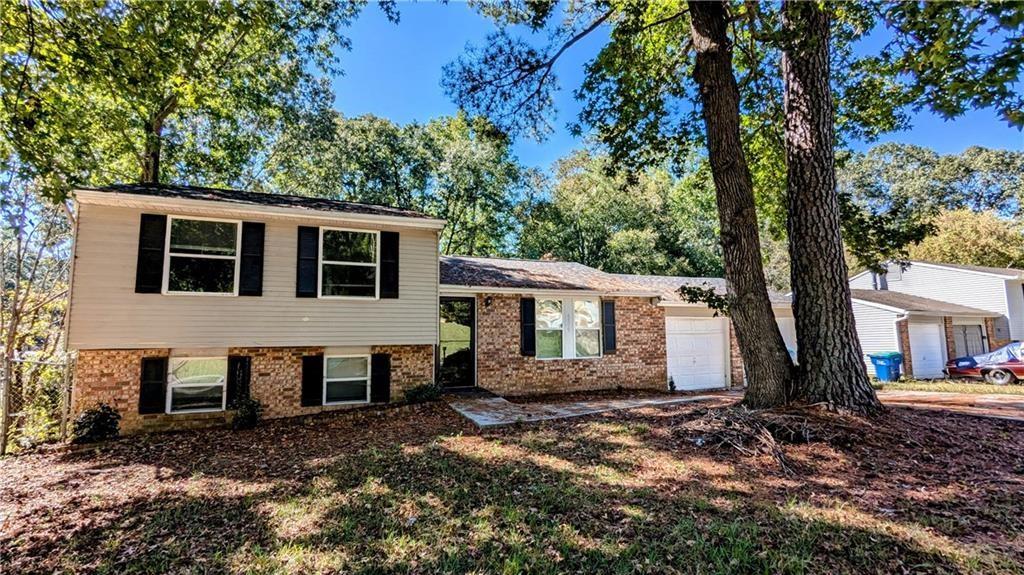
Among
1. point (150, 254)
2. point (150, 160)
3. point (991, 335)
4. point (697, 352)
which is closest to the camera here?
point (150, 254)

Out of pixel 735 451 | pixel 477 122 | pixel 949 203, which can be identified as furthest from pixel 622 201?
pixel 949 203

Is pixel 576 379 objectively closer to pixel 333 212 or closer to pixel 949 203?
pixel 333 212

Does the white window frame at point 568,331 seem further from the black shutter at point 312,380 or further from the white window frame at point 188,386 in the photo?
the white window frame at point 188,386

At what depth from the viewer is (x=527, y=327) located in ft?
35.3

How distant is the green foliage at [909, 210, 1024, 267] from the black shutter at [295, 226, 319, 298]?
31.0 meters

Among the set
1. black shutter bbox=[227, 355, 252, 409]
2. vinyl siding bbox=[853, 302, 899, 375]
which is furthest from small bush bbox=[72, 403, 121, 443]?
vinyl siding bbox=[853, 302, 899, 375]

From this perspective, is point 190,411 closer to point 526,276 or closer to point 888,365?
point 526,276

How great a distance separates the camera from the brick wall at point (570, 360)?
10.5 meters

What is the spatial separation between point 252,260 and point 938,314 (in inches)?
916

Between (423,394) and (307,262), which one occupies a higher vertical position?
(307,262)

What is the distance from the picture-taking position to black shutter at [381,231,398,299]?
29.1 feet

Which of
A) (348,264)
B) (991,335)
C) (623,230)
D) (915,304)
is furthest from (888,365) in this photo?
(348,264)

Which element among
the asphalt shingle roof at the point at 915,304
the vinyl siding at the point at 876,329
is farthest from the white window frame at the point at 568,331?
the asphalt shingle roof at the point at 915,304

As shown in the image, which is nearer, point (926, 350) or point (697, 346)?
point (697, 346)
